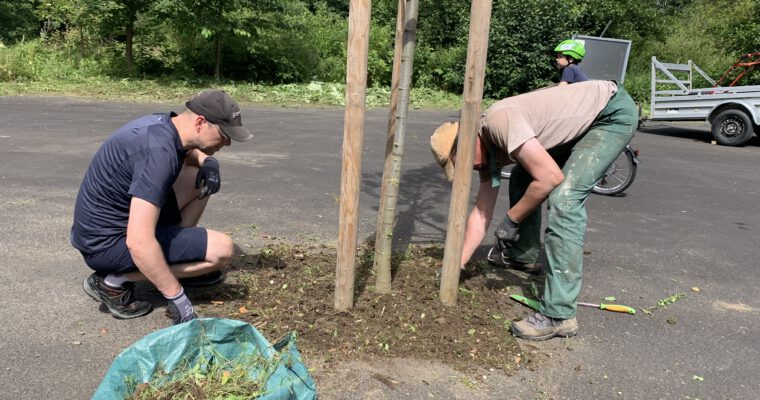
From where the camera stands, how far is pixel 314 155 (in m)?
8.39

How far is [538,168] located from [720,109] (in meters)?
11.0

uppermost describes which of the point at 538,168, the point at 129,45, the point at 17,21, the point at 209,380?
the point at 17,21

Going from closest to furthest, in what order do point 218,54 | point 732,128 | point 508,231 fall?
point 508,231, point 732,128, point 218,54

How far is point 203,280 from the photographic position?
12.0ft

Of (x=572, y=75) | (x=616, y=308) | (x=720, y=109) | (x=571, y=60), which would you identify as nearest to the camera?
(x=616, y=308)

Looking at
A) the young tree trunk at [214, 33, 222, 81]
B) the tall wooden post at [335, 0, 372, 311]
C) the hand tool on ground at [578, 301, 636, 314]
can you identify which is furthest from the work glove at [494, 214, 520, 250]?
the young tree trunk at [214, 33, 222, 81]

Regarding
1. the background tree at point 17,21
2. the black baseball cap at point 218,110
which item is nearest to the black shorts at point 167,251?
the black baseball cap at point 218,110

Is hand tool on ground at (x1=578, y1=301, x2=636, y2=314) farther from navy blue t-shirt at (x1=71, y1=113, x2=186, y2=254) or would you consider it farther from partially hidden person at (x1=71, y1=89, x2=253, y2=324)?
navy blue t-shirt at (x1=71, y1=113, x2=186, y2=254)

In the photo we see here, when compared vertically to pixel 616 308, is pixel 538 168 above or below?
above

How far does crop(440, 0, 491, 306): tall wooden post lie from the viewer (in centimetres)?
304

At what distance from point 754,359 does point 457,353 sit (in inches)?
71.0

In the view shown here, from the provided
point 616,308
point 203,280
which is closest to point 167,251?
point 203,280

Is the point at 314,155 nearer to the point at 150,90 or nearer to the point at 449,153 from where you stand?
the point at 449,153

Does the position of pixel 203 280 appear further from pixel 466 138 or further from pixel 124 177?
pixel 466 138
